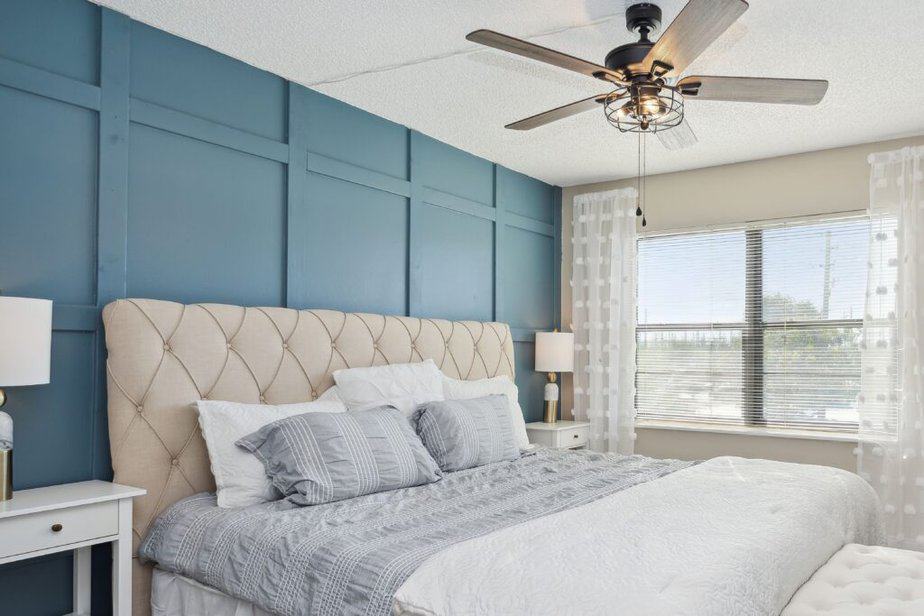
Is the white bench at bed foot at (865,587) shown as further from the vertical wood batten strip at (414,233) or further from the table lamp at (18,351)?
the vertical wood batten strip at (414,233)

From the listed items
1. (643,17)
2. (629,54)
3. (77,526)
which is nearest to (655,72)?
(629,54)

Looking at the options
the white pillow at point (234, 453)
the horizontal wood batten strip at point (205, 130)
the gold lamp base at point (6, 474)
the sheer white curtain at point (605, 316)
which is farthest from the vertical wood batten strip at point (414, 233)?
the gold lamp base at point (6, 474)

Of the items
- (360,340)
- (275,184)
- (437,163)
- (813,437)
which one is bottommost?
(813,437)

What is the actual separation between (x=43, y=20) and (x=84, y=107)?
32cm

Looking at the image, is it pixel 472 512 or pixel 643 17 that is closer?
pixel 472 512

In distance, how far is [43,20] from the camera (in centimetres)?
256

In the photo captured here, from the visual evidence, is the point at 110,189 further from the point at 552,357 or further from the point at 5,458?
the point at 552,357

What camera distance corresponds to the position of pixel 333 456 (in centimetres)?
264

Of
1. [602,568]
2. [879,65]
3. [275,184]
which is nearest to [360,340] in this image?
[275,184]

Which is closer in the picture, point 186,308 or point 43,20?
point 43,20

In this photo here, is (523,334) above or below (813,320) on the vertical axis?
below

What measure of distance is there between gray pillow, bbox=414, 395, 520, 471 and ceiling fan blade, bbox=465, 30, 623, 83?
167 cm

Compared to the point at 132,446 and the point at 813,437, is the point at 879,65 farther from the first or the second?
the point at 132,446

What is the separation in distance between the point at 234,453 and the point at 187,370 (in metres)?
0.40
